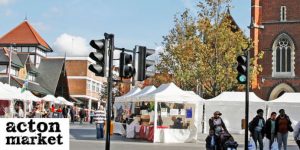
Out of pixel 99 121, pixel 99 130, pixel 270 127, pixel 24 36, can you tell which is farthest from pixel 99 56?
pixel 24 36

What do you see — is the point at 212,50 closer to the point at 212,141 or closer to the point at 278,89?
the point at 278,89

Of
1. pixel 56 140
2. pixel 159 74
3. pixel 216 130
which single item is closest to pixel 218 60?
pixel 159 74

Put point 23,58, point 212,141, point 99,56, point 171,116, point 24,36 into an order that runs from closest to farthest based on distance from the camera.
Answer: point 99,56, point 212,141, point 171,116, point 23,58, point 24,36

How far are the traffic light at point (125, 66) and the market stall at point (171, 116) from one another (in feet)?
37.3

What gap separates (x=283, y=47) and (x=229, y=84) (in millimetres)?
14660

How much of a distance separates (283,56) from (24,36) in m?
46.3

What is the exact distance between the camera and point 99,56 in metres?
14.2

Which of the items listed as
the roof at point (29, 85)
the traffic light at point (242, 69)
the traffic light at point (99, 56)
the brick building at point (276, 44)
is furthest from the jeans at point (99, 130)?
the roof at point (29, 85)

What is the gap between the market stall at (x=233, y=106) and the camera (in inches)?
1459

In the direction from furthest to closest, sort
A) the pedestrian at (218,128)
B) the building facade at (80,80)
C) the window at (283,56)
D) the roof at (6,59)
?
Result: the building facade at (80,80) < the roof at (6,59) < the window at (283,56) < the pedestrian at (218,128)

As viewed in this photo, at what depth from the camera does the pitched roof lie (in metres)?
85.0

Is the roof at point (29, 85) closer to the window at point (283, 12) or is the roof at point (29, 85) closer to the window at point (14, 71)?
the window at point (14, 71)

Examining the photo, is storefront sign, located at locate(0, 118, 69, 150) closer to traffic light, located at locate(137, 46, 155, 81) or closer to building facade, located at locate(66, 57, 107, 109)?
traffic light, located at locate(137, 46, 155, 81)

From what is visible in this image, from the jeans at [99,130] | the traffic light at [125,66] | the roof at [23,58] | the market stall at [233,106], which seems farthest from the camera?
the roof at [23,58]
